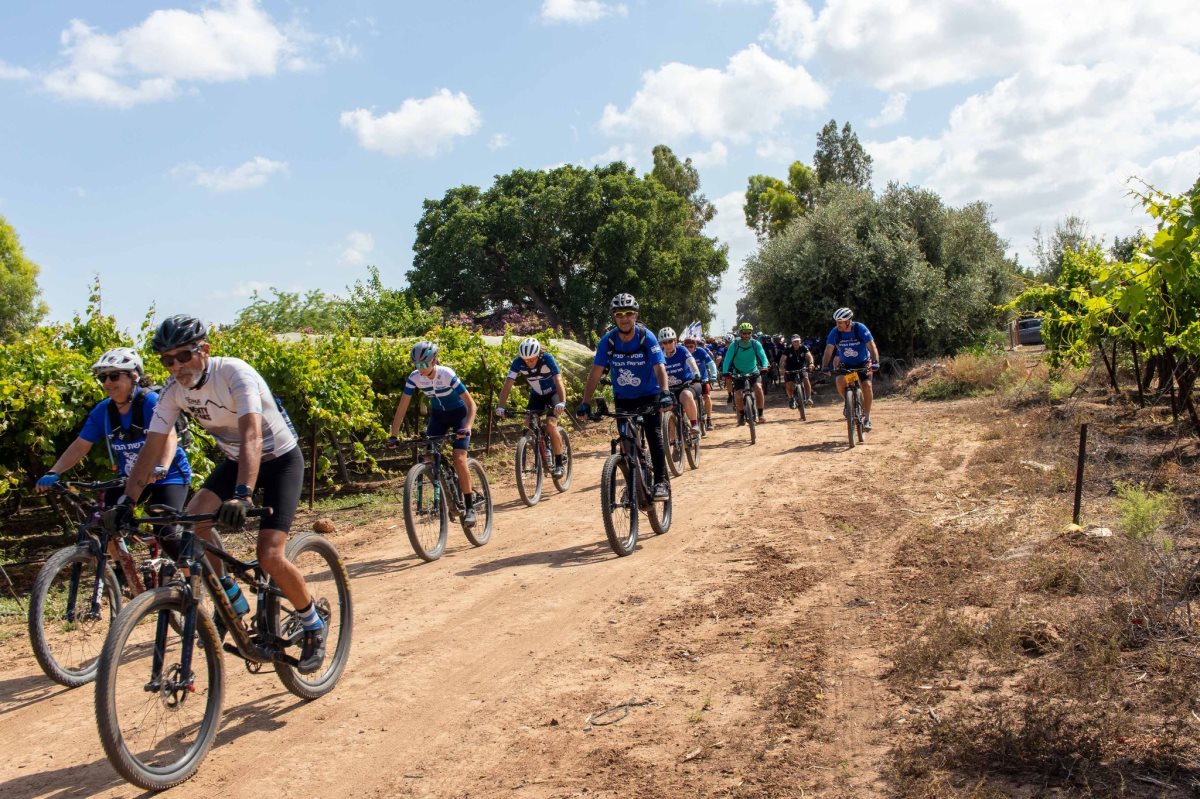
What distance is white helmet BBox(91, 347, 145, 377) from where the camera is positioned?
20.5 feet

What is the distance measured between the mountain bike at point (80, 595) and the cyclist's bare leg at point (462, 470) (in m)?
3.33

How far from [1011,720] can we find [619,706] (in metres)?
1.95

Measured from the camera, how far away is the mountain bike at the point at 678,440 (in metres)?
13.1

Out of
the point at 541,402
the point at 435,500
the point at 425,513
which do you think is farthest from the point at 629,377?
the point at 541,402

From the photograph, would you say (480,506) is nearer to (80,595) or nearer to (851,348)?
(80,595)

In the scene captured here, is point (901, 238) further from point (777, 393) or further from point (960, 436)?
point (960, 436)

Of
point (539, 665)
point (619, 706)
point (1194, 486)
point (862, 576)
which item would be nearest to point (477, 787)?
point (619, 706)

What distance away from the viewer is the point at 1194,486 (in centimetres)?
940

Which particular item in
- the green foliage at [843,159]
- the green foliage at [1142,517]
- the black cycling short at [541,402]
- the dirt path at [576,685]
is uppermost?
the green foliage at [843,159]

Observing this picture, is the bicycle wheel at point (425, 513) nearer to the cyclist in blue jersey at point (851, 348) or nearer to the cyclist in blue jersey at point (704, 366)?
the cyclist in blue jersey at point (851, 348)

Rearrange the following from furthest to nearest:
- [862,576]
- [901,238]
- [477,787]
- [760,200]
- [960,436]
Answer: [760,200] → [901,238] → [960,436] → [862,576] → [477,787]

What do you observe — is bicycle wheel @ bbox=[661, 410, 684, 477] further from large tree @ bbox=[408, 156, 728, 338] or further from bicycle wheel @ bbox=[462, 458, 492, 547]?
large tree @ bbox=[408, 156, 728, 338]

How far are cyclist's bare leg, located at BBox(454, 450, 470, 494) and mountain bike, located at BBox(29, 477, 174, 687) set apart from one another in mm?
3329

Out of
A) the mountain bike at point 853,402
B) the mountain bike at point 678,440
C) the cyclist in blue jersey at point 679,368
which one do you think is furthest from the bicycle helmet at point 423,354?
the mountain bike at point 853,402
